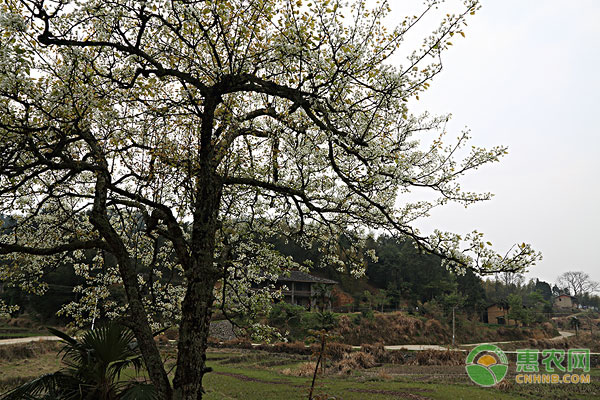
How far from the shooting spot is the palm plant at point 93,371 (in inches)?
266

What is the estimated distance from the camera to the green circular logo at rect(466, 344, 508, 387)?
70.5 ft

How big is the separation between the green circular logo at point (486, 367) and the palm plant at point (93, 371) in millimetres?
19076

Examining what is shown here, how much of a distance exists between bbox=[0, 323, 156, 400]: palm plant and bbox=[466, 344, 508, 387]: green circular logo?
19.1m

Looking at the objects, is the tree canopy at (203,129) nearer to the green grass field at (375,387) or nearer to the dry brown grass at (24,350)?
the green grass field at (375,387)

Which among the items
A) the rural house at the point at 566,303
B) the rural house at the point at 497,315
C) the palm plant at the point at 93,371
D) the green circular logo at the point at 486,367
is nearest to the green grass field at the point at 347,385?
the green circular logo at the point at 486,367

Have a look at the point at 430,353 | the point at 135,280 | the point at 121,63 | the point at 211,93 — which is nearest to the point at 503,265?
the point at 211,93

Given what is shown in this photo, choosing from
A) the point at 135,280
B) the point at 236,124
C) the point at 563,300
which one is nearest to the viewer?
the point at 236,124

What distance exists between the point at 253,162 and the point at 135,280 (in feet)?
12.1

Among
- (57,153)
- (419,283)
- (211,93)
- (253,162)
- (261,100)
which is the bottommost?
(419,283)

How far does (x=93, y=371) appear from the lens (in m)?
7.13

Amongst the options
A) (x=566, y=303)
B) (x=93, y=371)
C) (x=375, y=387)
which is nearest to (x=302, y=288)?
(x=375, y=387)

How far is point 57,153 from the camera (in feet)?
20.7

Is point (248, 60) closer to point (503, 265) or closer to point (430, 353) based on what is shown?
point (503, 265)

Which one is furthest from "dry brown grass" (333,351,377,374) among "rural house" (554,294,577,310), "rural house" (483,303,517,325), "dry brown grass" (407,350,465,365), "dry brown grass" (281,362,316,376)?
"rural house" (554,294,577,310)
